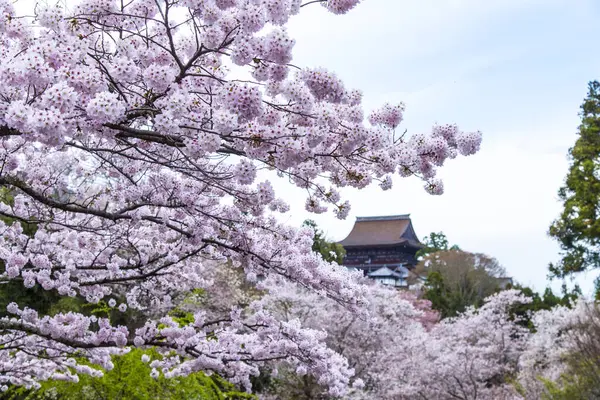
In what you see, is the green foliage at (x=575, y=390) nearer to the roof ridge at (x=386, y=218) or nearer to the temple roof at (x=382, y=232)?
the temple roof at (x=382, y=232)

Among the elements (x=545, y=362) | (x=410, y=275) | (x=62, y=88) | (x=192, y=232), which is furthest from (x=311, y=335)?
(x=410, y=275)

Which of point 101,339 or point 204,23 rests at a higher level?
point 204,23

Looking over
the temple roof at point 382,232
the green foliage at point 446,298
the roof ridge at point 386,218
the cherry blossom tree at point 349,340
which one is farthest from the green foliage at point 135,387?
the roof ridge at point 386,218

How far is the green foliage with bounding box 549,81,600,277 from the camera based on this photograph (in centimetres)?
1925

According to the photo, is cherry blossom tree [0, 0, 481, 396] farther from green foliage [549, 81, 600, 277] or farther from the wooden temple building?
the wooden temple building

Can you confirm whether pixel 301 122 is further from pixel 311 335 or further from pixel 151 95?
pixel 311 335

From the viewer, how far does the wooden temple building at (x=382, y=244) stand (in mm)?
44719

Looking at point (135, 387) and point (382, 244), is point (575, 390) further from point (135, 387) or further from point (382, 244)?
point (382, 244)

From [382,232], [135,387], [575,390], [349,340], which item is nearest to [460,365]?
[349,340]

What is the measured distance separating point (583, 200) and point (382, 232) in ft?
89.2

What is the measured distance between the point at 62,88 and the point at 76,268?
259cm

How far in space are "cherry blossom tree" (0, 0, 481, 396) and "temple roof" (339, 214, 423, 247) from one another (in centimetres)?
3979

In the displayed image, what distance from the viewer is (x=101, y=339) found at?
4.60 m

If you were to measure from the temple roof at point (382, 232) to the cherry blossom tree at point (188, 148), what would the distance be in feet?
131
